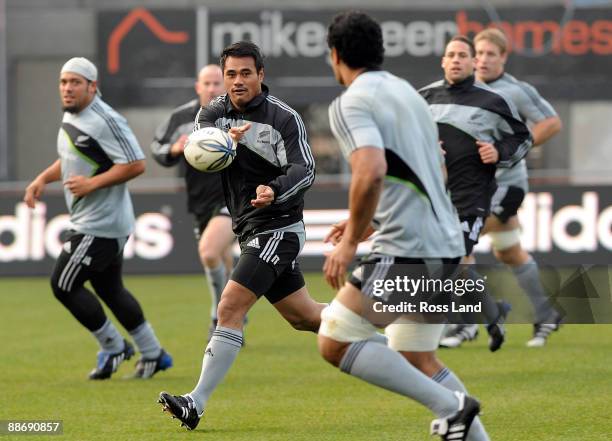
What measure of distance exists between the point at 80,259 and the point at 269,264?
2.30 metres

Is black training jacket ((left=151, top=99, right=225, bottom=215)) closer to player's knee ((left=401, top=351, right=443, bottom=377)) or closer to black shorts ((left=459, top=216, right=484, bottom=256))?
black shorts ((left=459, top=216, right=484, bottom=256))

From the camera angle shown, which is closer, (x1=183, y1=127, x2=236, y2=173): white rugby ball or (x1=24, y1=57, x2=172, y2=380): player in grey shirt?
(x1=183, y1=127, x2=236, y2=173): white rugby ball

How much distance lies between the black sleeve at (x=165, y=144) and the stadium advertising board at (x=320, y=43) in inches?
481

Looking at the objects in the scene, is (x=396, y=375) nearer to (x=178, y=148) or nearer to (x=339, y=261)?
(x=339, y=261)

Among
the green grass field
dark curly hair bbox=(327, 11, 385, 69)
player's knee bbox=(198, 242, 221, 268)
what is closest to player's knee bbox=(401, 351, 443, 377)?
the green grass field

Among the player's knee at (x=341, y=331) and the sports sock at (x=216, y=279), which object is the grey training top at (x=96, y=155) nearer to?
the sports sock at (x=216, y=279)

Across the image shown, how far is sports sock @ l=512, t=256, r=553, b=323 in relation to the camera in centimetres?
1255

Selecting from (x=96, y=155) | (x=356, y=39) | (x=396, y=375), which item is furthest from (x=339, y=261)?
(x=96, y=155)

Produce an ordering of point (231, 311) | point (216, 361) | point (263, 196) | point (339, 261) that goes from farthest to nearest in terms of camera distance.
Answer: point (231, 311) → point (216, 361) → point (263, 196) → point (339, 261)

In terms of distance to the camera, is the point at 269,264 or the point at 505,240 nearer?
the point at 269,264

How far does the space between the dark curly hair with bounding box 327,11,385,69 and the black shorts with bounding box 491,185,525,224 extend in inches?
227

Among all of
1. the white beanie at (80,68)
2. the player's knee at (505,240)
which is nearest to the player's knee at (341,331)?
the white beanie at (80,68)

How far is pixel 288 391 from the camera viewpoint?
988 centimetres

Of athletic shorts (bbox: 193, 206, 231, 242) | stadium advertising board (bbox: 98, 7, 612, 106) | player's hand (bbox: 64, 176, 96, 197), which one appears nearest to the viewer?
player's hand (bbox: 64, 176, 96, 197)
